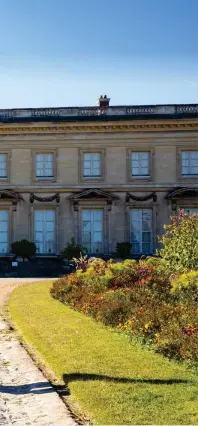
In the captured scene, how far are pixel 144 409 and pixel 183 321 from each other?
3.85 m

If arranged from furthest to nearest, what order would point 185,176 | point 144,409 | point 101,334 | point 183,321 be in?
1. point 185,176
2. point 101,334
3. point 183,321
4. point 144,409

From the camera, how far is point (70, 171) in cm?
3338

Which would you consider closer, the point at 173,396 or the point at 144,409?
the point at 144,409

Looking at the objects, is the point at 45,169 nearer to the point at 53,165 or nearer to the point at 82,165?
the point at 53,165

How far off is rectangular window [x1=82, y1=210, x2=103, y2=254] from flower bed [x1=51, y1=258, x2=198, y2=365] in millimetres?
13485

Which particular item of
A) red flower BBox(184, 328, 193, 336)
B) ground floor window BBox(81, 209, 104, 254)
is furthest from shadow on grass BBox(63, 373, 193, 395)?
ground floor window BBox(81, 209, 104, 254)

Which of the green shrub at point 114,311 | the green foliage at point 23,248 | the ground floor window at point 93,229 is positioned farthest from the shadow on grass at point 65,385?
the ground floor window at point 93,229

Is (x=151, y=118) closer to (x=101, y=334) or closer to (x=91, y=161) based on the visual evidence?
(x=91, y=161)

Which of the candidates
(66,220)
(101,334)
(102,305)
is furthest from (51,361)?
(66,220)

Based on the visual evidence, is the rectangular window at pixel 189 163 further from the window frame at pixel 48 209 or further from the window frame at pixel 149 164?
the window frame at pixel 48 209

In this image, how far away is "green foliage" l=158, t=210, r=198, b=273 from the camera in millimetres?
16047

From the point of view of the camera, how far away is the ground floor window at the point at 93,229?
3309 cm

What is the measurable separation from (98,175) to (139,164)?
2.36 meters

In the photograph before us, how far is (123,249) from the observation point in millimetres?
31719
